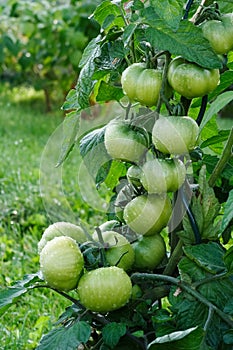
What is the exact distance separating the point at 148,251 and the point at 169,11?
1.41 ft

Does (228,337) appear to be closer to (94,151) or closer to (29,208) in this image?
(94,151)

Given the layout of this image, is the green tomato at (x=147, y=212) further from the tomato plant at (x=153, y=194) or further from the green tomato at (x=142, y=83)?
the green tomato at (x=142, y=83)

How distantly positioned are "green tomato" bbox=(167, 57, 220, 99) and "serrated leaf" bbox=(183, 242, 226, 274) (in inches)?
10.4

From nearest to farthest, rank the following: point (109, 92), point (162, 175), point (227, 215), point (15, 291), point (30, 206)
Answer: point (227, 215) < point (162, 175) < point (15, 291) < point (109, 92) < point (30, 206)

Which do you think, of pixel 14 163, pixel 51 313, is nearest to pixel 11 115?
pixel 14 163

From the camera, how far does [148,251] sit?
1.18 meters

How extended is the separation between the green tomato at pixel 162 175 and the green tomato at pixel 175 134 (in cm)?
3

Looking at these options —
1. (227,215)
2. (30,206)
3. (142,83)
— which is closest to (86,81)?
(142,83)

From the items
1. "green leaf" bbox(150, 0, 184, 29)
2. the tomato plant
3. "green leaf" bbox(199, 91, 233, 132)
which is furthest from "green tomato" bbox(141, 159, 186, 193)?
"green leaf" bbox(150, 0, 184, 29)

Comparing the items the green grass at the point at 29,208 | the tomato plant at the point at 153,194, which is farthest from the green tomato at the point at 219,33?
the green grass at the point at 29,208

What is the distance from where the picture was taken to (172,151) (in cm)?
103

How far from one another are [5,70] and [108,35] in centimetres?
502

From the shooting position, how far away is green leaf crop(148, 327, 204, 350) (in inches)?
38.7

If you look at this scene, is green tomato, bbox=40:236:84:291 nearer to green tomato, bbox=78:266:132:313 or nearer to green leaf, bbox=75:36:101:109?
green tomato, bbox=78:266:132:313
